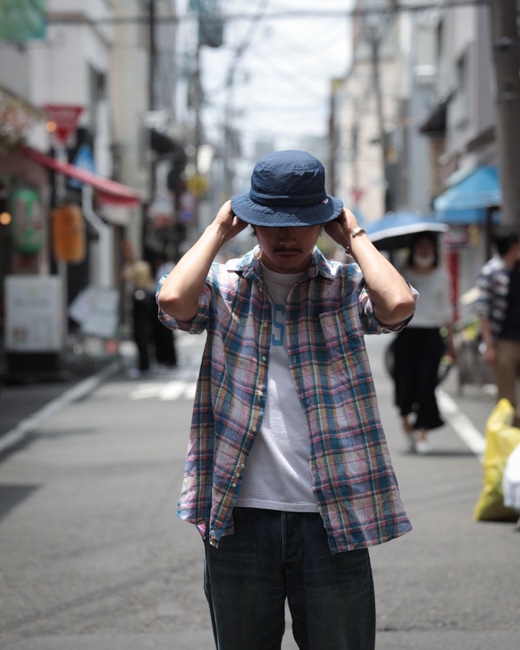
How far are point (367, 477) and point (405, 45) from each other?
178ft

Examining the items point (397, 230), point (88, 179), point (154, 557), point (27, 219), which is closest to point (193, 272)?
point (154, 557)

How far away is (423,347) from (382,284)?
7.65m

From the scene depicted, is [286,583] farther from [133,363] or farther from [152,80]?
[152,80]

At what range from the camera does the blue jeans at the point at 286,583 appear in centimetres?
334

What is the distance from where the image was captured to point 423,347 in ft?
35.8

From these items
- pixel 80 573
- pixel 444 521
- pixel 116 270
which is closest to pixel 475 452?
pixel 444 521

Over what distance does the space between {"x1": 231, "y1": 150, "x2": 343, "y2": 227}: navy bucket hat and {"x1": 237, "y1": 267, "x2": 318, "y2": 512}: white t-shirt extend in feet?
1.30

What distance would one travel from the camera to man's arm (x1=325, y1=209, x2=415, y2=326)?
3.34 metres

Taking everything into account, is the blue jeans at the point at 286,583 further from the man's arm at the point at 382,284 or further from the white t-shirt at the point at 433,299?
the white t-shirt at the point at 433,299

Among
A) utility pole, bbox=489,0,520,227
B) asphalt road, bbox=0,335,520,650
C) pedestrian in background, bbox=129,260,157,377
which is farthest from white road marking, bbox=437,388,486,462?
pedestrian in background, bbox=129,260,157,377

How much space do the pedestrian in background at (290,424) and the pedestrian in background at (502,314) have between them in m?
6.55

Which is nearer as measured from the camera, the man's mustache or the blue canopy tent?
the man's mustache

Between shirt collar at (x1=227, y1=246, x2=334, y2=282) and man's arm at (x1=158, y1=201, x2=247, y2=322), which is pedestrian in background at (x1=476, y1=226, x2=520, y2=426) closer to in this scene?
shirt collar at (x1=227, y1=246, x2=334, y2=282)

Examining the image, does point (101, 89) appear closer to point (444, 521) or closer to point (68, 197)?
point (68, 197)
